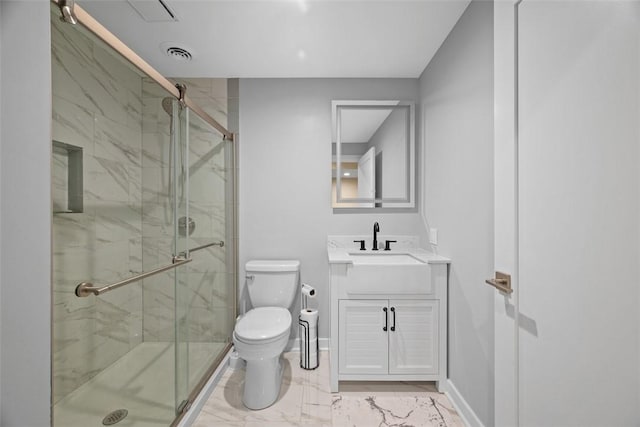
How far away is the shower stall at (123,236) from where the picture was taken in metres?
0.90

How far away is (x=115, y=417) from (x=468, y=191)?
6.46 feet

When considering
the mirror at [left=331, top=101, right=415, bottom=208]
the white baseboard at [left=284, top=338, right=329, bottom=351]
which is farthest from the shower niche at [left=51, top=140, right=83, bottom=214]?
the white baseboard at [left=284, top=338, right=329, bottom=351]

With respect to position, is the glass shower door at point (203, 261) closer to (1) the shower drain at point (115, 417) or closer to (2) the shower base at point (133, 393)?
(2) the shower base at point (133, 393)

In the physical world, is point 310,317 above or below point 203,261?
below

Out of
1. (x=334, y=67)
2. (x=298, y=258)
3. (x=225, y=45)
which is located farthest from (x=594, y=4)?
(x=298, y=258)

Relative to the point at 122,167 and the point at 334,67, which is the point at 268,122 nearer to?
the point at 334,67

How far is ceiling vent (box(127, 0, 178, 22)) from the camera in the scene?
1440mm

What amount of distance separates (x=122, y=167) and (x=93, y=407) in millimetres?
1002

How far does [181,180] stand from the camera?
1526mm

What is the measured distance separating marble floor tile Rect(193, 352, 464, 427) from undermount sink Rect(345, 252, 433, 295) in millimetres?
643

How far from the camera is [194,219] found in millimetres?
1685

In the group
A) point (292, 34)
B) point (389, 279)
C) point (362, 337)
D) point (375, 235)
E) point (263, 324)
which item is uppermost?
point (292, 34)

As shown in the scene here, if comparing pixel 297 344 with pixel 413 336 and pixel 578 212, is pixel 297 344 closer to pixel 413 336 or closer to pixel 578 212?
pixel 413 336

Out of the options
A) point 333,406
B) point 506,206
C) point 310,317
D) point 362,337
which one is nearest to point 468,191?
point 506,206
